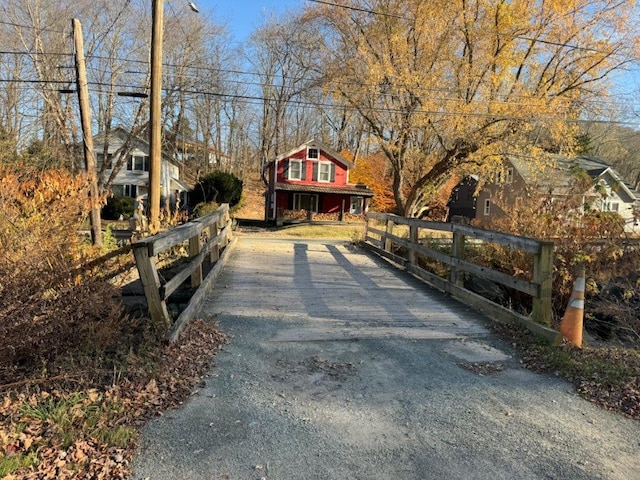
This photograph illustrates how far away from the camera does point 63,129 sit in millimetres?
22609

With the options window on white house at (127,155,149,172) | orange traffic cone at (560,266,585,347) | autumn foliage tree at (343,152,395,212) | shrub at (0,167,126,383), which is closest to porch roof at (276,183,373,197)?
autumn foliage tree at (343,152,395,212)

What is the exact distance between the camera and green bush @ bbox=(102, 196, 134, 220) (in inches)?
1363

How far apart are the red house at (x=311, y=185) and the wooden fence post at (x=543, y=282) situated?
101ft

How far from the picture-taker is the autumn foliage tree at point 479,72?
18.3 metres

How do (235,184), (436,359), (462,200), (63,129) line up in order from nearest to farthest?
(436,359) → (63,129) → (235,184) → (462,200)

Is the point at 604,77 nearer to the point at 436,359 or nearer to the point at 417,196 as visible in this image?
the point at 417,196

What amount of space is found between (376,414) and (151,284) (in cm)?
231

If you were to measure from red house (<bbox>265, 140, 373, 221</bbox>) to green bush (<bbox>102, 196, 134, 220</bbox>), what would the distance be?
10.7 metres

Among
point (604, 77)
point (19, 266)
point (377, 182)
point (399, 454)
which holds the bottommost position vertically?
point (399, 454)

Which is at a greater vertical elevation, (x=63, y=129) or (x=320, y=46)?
(x=320, y=46)

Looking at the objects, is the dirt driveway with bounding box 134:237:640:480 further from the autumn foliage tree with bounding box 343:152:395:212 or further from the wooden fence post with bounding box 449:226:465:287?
the autumn foliage tree with bounding box 343:152:395:212

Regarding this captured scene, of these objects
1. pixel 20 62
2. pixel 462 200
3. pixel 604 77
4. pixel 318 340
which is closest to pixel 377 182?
pixel 462 200

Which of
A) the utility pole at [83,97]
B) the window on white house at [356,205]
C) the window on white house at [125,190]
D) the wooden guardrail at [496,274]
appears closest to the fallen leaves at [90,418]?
the wooden guardrail at [496,274]

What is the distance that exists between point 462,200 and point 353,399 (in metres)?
47.9
